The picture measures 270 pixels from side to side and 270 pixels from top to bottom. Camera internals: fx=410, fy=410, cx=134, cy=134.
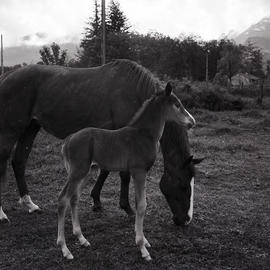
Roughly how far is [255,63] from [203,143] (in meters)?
51.8

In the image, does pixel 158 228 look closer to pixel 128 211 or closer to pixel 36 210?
pixel 128 211

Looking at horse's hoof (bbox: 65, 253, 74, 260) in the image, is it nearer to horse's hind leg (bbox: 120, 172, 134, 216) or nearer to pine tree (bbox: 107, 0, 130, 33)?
horse's hind leg (bbox: 120, 172, 134, 216)

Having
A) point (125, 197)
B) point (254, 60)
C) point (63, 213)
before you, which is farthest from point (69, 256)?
point (254, 60)

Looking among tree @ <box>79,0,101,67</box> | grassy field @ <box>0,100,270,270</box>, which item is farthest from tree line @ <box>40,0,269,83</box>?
grassy field @ <box>0,100,270,270</box>

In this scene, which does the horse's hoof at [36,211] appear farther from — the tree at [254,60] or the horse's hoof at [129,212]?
the tree at [254,60]

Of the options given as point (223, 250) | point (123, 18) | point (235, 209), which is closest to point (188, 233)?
point (223, 250)

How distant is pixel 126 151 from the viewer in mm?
4270

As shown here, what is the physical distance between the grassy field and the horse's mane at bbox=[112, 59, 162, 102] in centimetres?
173

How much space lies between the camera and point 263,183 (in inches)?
304

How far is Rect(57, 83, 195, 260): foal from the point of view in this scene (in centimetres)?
420

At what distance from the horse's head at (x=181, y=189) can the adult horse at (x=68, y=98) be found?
0.17 feet

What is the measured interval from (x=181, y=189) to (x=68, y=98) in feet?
6.37

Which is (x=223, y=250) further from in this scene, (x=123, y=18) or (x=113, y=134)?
(x=123, y=18)

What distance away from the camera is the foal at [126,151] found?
13.8 feet
